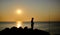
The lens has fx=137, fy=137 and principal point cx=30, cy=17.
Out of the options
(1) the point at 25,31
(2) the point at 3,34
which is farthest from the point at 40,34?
(2) the point at 3,34

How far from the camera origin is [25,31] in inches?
148

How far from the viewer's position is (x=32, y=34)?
3588 millimetres

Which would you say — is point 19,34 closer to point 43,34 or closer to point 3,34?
point 3,34

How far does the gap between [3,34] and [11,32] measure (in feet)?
0.71

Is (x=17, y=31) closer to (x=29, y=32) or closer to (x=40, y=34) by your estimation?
(x=29, y=32)

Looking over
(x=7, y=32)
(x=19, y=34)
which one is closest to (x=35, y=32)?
(x=19, y=34)

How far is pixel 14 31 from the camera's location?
12.3ft

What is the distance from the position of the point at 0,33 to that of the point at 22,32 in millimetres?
584

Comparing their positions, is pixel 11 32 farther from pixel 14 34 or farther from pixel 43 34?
pixel 43 34

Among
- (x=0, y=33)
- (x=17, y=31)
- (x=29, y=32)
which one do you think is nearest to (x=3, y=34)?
(x=0, y=33)

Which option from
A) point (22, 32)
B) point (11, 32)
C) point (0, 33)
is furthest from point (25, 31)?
point (0, 33)

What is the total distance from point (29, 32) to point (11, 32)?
18.9 inches

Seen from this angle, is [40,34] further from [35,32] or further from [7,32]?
[7,32]

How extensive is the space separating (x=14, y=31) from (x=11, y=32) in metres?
0.11
